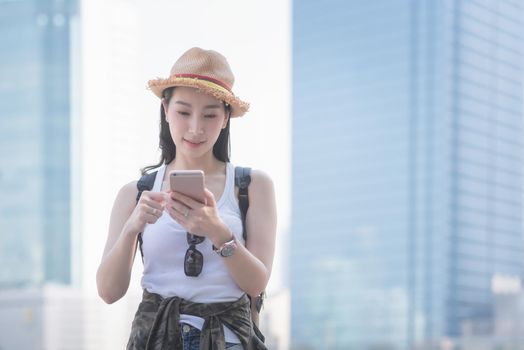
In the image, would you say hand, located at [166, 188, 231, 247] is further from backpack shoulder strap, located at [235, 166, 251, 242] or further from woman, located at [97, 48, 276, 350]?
backpack shoulder strap, located at [235, 166, 251, 242]

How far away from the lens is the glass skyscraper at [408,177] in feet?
320

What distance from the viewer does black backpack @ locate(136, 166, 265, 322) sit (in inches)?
93.4

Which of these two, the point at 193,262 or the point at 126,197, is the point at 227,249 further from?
the point at 126,197

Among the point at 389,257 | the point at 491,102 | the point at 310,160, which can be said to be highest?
the point at 491,102

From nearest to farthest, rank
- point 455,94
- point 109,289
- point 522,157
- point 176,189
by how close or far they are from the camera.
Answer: point 176,189 < point 109,289 < point 455,94 < point 522,157

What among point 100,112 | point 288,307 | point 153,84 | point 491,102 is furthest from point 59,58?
point 153,84

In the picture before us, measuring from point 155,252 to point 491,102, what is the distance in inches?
4193

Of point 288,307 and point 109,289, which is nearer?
point 109,289

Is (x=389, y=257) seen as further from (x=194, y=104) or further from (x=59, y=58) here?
(x=194, y=104)

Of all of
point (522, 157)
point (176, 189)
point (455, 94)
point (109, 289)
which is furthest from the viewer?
point (522, 157)

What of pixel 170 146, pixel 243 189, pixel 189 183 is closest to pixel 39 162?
pixel 170 146

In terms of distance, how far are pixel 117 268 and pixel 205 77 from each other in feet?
1.70

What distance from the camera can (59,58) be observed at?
336 ft

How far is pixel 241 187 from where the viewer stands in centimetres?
239
